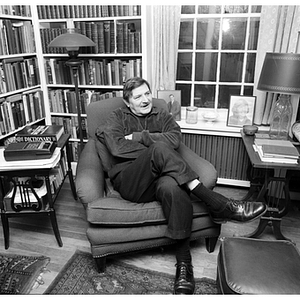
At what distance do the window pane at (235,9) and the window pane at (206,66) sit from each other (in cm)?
36

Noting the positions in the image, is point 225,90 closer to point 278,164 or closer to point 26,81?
point 278,164

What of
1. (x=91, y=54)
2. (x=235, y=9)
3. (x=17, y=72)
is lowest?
(x=17, y=72)

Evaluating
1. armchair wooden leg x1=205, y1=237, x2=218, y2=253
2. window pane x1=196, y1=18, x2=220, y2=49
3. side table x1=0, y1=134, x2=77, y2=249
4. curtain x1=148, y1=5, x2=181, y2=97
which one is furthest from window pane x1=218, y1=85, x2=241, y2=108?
side table x1=0, y1=134, x2=77, y2=249

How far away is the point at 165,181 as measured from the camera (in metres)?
1.63

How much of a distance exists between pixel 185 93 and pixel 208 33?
1.85 ft

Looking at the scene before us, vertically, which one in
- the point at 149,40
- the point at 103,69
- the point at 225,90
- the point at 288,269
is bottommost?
the point at 288,269

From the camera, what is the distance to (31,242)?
1990 millimetres

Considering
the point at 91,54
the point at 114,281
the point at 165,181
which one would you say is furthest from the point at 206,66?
the point at 114,281

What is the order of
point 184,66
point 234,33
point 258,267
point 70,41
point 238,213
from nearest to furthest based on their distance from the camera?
point 258,267, point 238,213, point 70,41, point 234,33, point 184,66

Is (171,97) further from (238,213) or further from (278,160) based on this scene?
(238,213)

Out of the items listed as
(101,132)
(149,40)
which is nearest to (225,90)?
(149,40)

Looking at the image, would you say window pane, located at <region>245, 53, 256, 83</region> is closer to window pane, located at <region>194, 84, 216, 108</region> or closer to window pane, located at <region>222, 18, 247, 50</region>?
window pane, located at <region>222, 18, 247, 50</region>
